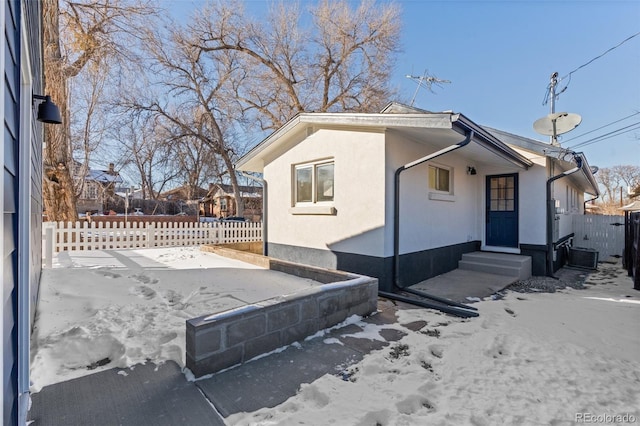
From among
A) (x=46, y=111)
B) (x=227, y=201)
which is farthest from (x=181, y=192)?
(x=46, y=111)

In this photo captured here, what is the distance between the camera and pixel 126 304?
3.96 m

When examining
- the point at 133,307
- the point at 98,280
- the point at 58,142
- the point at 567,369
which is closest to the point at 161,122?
the point at 58,142

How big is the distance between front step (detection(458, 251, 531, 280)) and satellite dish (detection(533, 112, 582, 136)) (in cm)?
351

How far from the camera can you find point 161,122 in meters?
18.5

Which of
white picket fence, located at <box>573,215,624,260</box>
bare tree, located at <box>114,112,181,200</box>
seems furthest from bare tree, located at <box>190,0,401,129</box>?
white picket fence, located at <box>573,215,624,260</box>

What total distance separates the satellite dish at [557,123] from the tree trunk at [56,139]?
460 inches

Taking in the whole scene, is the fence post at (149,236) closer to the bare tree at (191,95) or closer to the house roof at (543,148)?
the bare tree at (191,95)

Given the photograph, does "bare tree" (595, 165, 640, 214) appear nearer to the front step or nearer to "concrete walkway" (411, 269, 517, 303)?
the front step

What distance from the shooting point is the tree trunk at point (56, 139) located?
299 inches

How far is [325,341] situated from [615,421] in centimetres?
227

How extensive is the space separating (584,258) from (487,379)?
27.6 ft

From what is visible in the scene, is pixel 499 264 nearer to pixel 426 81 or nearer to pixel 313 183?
pixel 313 183

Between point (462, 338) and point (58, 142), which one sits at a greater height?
point (58, 142)

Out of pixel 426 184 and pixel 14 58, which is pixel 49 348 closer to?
pixel 14 58
